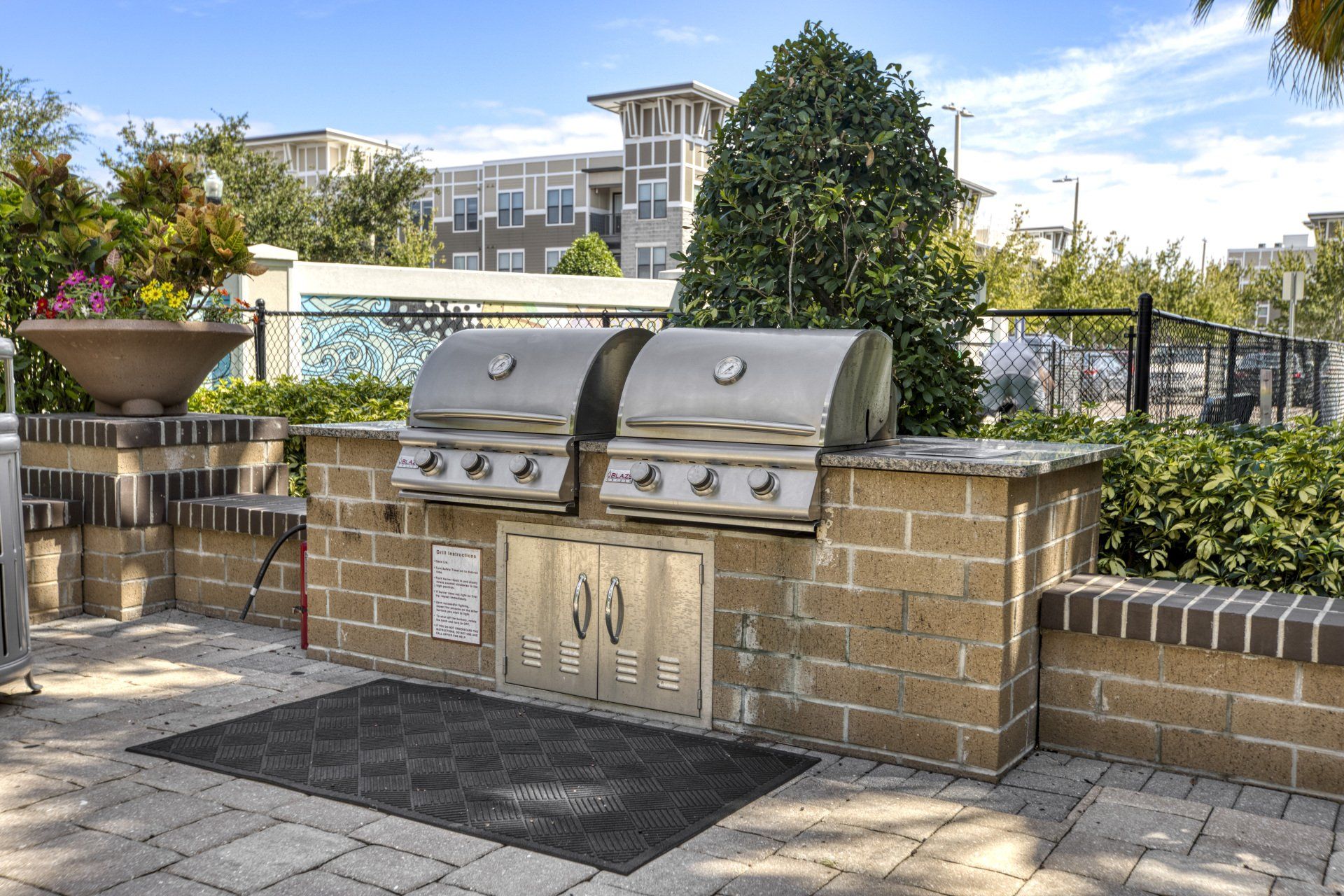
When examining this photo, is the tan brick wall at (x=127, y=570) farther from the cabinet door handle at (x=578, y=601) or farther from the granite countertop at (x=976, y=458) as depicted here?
the granite countertop at (x=976, y=458)

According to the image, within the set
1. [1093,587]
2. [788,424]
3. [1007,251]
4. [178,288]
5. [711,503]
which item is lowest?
[1093,587]

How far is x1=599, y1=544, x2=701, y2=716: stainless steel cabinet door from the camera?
4.48 metres

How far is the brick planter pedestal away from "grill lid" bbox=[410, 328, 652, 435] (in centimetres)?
239

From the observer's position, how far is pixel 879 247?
540 centimetres

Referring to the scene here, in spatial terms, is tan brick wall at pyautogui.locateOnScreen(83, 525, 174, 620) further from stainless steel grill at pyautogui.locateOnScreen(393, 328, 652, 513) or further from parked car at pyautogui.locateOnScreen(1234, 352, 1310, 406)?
parked car at pyautogui.locateOnScreen(1234, 352, 1310, 406)

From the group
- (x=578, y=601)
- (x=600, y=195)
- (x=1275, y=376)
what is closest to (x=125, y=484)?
(x=578, y=601)

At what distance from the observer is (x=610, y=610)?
4.61 metres

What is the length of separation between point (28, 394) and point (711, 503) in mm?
5505

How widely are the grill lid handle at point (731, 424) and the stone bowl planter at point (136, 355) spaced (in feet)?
11.8

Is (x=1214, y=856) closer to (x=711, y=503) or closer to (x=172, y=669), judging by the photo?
(x=711, y=503)

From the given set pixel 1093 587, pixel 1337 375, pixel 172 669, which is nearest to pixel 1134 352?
pixel 1093 587

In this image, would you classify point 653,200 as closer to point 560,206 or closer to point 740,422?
Result: point 560,206

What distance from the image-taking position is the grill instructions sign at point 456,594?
197 inches

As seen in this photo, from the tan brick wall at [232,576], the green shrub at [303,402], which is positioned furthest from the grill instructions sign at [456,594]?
the green shrub at [303,402]
